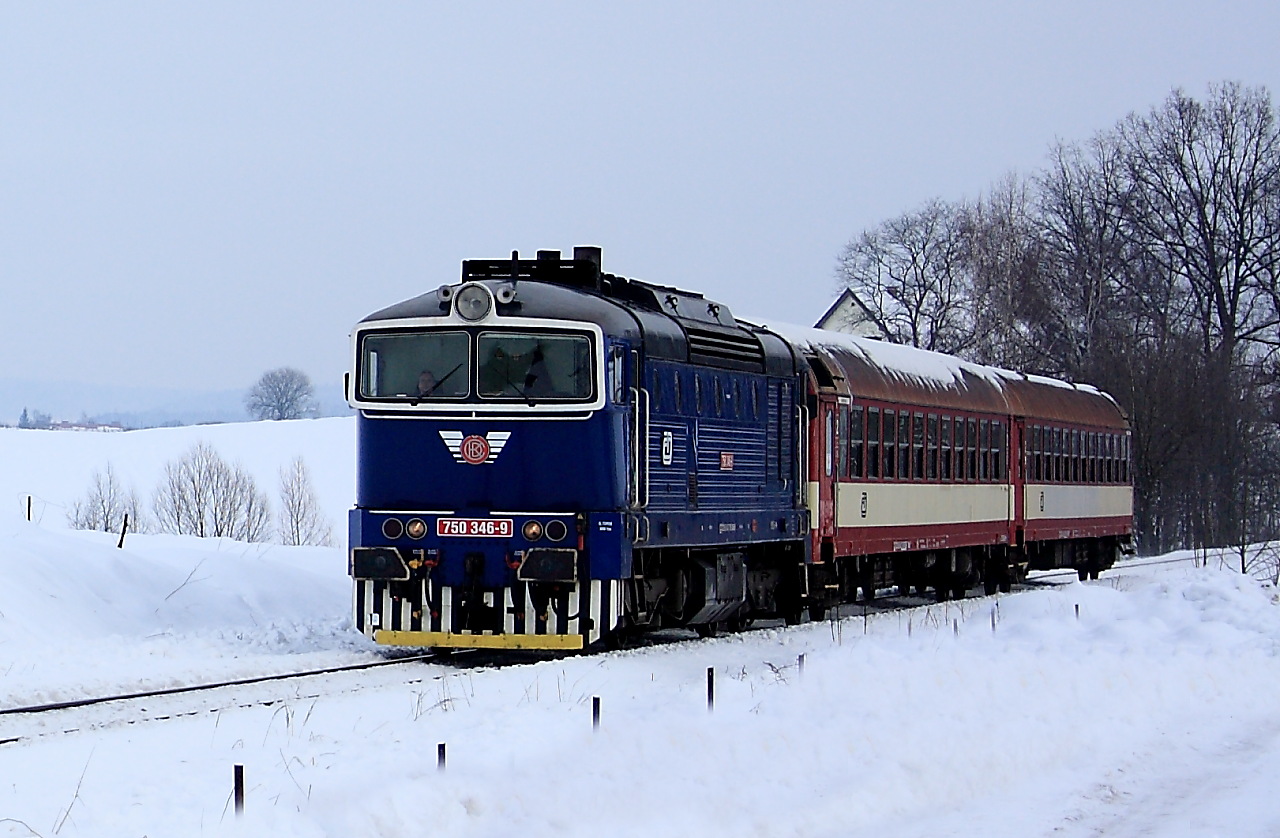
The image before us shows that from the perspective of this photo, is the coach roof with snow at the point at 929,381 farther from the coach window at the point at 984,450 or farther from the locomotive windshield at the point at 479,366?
the locomotive windshield at the point at 479,366

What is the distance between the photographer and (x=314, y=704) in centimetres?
1219

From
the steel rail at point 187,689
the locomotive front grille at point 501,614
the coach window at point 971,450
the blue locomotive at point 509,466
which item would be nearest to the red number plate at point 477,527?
the blue locomotive at point 509,466

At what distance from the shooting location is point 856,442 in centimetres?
2269

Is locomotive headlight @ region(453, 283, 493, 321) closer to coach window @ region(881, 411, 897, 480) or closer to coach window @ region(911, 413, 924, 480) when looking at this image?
coach window @ region(881, 411, 897, 480)

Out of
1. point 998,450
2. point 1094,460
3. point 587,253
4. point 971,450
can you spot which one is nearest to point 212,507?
point 1094,460

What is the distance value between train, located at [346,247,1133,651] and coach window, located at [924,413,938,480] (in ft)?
10.0

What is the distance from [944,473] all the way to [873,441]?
300 cm

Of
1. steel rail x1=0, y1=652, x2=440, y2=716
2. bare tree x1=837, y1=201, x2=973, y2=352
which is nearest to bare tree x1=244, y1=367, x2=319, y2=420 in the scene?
bare tree x1=837, y1=201, x2=973, y2=352

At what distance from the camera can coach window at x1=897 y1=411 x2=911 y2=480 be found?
79.5 feet

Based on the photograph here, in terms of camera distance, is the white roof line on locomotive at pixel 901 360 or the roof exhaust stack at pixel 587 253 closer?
the roof exhaust stack at pixel 587 253

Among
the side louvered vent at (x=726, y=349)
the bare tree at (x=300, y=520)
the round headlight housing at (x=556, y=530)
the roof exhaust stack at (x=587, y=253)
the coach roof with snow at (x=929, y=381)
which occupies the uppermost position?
the roof exhaust stack at (x=587, y=253)

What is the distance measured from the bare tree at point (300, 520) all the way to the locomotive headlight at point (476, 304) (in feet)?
93.0

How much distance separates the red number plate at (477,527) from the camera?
52.0 ft

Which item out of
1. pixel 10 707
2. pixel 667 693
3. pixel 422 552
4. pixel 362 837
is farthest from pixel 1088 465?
pixel 362 837
